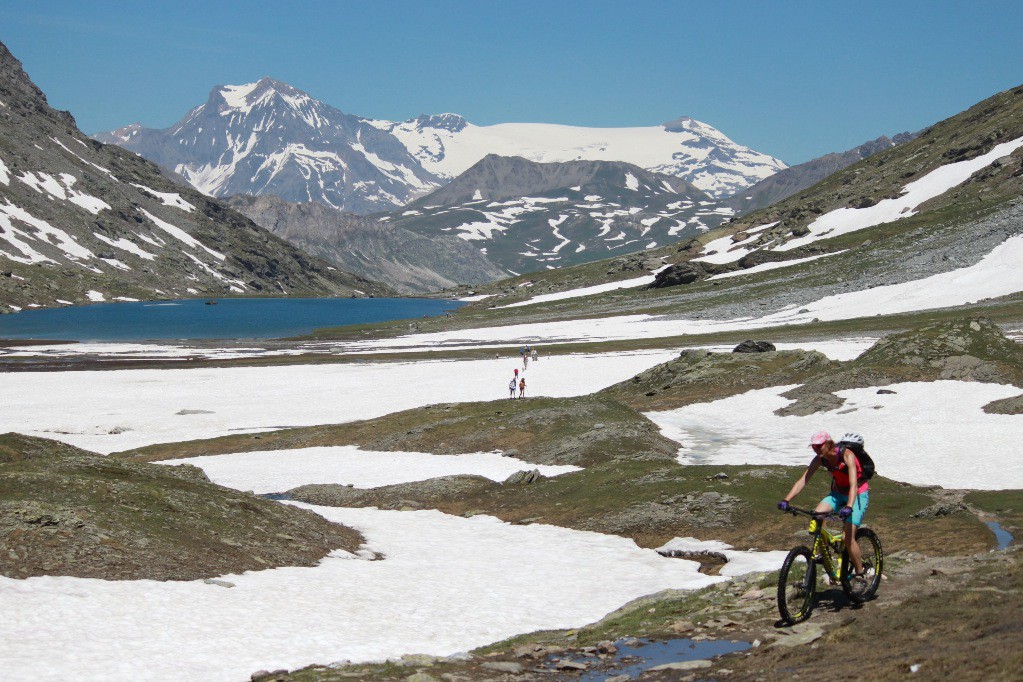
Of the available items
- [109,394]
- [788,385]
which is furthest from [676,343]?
[109,394]

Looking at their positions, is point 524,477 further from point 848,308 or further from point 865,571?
point 848,308

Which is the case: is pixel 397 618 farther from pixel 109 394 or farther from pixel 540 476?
pixel 109 394

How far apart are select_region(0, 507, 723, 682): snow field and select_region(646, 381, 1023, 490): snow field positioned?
1403 cm

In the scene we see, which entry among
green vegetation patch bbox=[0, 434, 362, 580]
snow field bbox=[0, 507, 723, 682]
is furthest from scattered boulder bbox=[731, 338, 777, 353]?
green vegetation patch bbox=[0, 434, 362, 580]

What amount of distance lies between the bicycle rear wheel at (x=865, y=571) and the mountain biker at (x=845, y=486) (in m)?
0.20

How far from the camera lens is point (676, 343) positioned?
126m

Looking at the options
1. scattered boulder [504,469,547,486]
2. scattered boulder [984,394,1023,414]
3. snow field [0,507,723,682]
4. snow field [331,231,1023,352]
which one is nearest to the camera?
snow field [0,507,723,682]

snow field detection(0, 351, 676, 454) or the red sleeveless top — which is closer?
the red sleeveless top

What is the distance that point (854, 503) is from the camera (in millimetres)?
17234

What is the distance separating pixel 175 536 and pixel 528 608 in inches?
424

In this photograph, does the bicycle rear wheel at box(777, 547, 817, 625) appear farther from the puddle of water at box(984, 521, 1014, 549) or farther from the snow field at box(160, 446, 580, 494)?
the snow field at box(160, 446, 580, 494)

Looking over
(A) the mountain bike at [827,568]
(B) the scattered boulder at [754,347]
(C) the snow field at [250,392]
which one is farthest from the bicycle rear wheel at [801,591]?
(B) the scattered boulder at [754,347]

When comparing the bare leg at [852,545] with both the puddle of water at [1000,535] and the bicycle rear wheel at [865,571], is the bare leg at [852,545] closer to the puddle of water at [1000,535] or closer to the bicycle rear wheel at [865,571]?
the bicycle rear wheel at [865,571]

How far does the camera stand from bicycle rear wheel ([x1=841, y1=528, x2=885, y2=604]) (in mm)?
17781
